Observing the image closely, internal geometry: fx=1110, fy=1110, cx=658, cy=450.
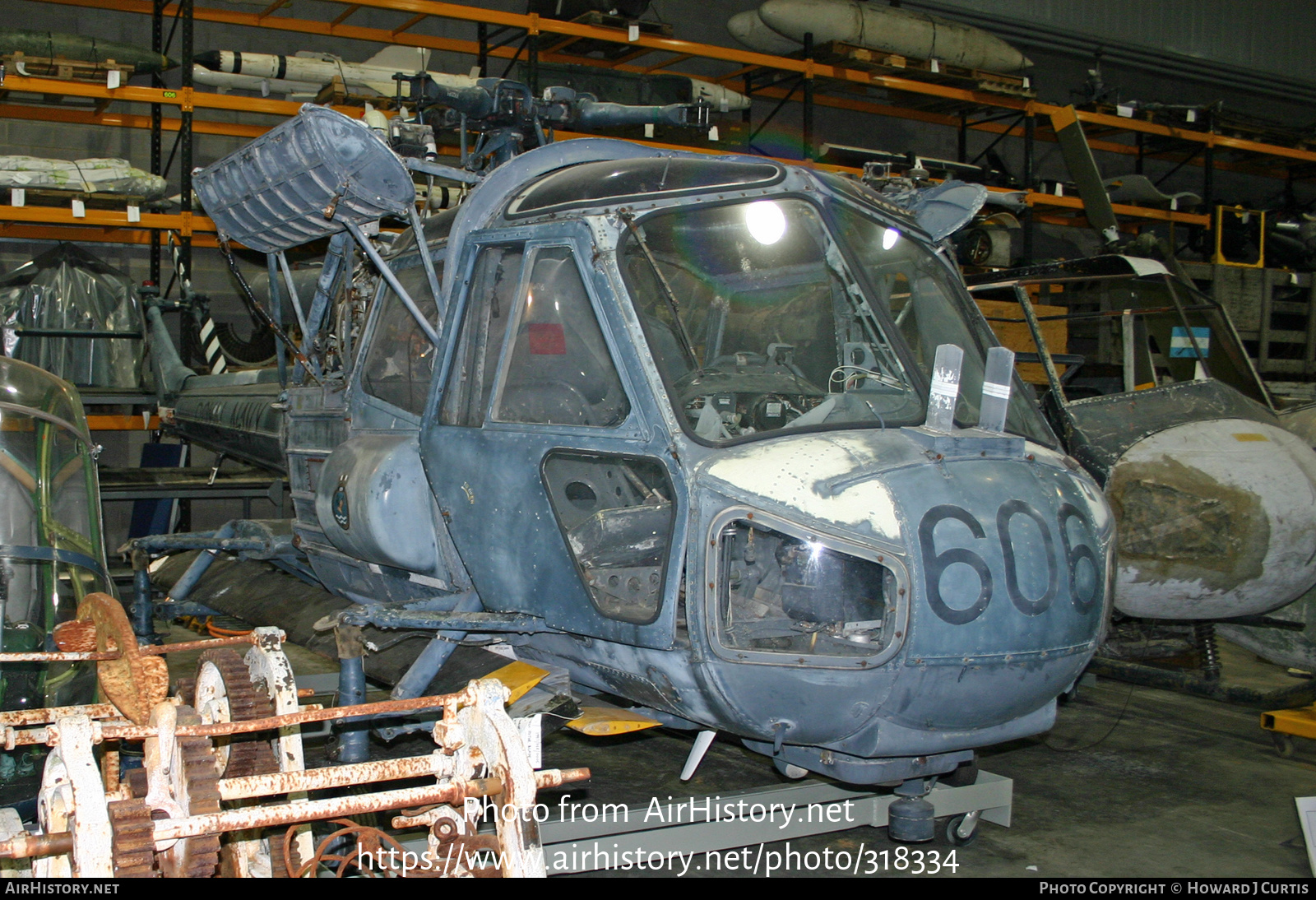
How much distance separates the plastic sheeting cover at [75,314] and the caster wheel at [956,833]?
6679 millimetres

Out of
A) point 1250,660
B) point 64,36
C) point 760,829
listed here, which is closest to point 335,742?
point 760,829

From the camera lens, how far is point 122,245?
31.1 feet

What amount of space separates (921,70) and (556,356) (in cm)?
802

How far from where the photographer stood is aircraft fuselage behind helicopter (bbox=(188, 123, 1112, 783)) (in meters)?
2.84

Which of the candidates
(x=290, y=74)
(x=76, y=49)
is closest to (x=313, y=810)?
(x=76, y=49)

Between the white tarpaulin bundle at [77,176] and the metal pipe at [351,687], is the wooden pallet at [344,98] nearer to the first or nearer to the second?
the white tarpaulin bundle at [77,176]

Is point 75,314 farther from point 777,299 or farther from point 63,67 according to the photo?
point 777,299

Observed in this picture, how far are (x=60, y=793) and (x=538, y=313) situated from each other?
1.86 m

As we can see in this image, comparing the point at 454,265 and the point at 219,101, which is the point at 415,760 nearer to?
the point at 454,265

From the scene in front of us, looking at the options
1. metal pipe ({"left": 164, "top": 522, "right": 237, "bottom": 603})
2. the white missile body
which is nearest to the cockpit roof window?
metal pipe ({"left": 164, "top": 522, "right": 237, "bottom": 603})

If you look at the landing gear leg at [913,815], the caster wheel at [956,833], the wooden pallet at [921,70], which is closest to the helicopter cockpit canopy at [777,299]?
the landing gear leg at [913,815]

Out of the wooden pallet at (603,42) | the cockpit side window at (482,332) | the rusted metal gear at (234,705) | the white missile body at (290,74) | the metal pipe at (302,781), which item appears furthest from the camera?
the wooden pallet at (603,42)

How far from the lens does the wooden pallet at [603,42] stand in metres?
8.98

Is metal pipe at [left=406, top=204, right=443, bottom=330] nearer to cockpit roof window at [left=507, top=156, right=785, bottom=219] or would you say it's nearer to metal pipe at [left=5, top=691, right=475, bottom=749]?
cockpit roof window at [left=507, top=156, right=785, bottom=219]
